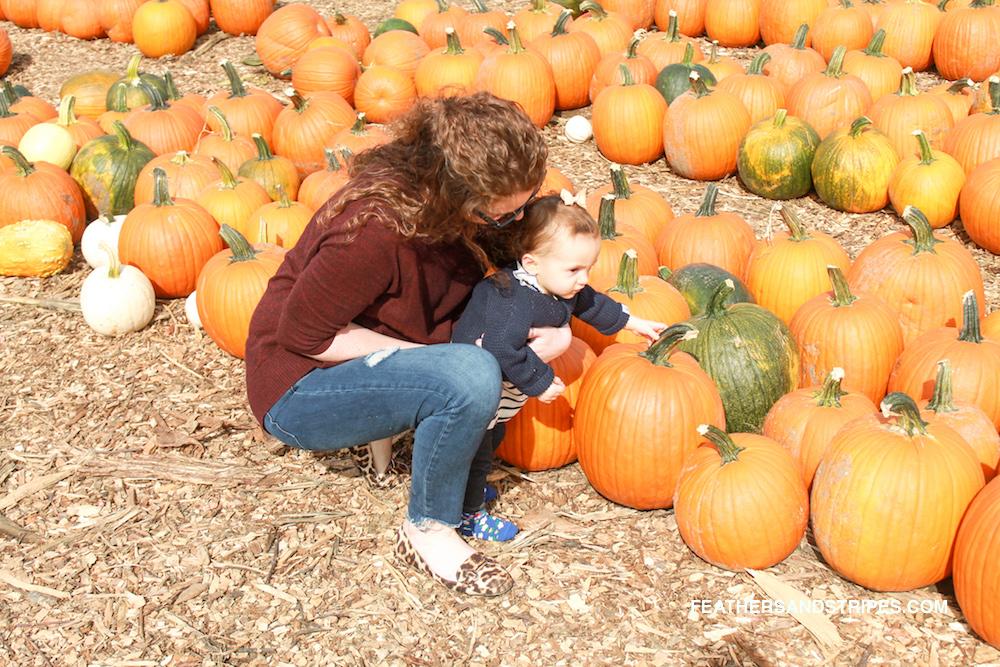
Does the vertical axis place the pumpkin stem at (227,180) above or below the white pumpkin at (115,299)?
above

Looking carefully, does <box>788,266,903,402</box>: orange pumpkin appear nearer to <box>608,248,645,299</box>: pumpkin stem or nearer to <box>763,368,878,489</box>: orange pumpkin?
<box>763,368,878,489</box>: orange pumpkin

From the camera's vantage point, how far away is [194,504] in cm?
399

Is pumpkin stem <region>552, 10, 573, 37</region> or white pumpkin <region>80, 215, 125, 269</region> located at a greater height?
pumpkin stem <region>552, 10, 573, 37</region>

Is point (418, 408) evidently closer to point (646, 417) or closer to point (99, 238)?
point (646, 417)

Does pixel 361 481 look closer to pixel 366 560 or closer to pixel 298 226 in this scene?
pixel 366 560

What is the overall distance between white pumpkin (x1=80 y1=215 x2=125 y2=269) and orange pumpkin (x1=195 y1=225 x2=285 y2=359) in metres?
1.01

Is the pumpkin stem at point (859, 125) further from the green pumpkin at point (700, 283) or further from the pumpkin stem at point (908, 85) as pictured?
the green pumpkin at point (700, 283)

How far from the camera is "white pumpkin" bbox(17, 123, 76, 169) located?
635 cm

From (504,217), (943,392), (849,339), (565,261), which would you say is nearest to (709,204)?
(849,339)

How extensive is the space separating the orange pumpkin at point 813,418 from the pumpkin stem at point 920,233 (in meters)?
1.12

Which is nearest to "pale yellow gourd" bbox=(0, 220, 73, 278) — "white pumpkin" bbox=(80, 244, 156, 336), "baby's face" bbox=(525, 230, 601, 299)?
"white pumpkin" bbox=(80, 244, 156, 336)

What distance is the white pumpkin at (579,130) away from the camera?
741 cm

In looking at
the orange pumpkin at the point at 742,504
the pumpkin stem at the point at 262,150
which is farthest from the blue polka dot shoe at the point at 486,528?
the pumpkin stem at the point at 262,150

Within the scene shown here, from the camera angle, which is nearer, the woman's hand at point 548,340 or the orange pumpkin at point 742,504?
the orange pumpkin at point 742,504
